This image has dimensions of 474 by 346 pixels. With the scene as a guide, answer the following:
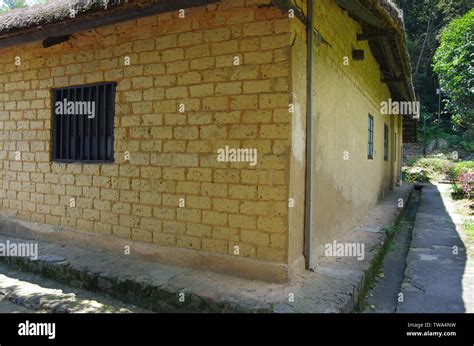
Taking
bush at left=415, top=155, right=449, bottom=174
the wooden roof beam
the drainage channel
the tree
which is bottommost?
the drainage channel

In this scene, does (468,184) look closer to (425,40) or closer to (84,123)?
(84,123)

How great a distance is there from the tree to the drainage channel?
61.8 feet

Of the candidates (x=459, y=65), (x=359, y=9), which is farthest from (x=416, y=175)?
(x=359, y=9)

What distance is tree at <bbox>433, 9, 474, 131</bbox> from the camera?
74.3 feet

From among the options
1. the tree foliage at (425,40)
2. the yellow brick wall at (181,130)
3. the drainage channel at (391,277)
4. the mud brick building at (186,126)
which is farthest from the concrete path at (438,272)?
the tree foliage at (425,40)

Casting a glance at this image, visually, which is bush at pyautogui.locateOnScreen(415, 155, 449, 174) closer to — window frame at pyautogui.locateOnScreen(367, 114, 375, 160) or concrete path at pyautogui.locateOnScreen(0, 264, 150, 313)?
window frame at pyautogui.locateOnScreen(367, 114, 375, 160)

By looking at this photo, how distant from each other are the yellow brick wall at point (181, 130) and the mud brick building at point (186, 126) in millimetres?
15

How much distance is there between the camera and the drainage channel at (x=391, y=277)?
172 inches

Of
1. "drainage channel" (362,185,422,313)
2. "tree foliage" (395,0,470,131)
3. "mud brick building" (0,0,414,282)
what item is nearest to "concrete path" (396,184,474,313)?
"drainage channel" (362,185,422,313)

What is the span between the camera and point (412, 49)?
31078mm

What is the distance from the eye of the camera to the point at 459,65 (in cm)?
2308
